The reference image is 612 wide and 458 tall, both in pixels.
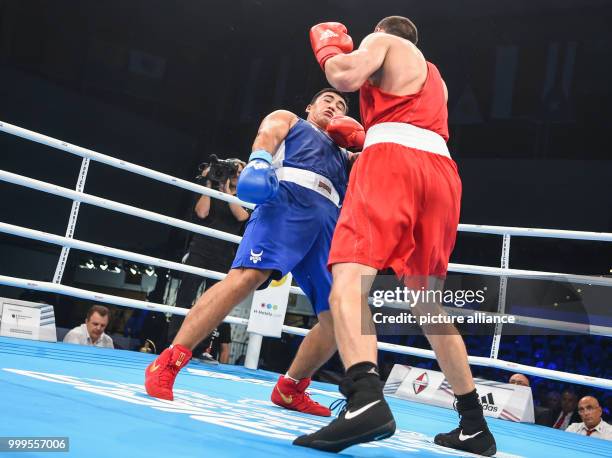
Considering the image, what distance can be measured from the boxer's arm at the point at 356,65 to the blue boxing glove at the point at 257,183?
1.14 ft

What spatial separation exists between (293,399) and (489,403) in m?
1.39

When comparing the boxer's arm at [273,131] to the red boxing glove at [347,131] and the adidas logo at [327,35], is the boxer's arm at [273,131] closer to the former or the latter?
the red boxing glove at [347,131]

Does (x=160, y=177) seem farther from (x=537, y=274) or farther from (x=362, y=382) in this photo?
(x=362, y=382)

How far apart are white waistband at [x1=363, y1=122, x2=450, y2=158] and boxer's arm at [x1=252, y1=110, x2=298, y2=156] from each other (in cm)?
47

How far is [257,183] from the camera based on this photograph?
1909 millimetres

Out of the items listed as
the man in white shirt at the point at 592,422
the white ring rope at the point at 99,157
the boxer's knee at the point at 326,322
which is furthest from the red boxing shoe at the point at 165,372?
the man in white shirt at the point at 592,422

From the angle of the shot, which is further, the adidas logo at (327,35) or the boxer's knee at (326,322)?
the boxer's knee at (326,322)

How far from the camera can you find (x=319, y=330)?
2.24 metres

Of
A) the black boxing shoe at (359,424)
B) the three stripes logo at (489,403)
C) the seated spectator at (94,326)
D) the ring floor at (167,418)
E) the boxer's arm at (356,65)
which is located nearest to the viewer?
the ring floor at (167,418)

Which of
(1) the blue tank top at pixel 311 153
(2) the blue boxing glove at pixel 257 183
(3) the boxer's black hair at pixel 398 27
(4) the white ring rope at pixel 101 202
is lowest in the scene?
(2) the blue boxing glove at pixel 257 183

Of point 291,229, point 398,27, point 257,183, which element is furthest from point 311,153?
point 398,27

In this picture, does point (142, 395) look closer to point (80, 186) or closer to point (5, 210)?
point (80, 186)

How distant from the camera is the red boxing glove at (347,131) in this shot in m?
2.23

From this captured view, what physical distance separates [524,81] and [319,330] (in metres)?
8.00
